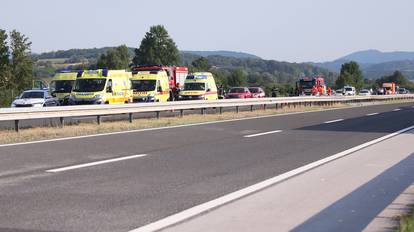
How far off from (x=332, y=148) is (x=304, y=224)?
26.0 feet

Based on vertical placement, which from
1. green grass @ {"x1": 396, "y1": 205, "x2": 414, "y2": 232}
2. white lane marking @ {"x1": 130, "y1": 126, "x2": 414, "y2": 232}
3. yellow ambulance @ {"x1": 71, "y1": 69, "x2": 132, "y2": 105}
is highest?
yellow ambulance @ {"x1": 71, "y1": 69, "x2": 132, "y2": 105}

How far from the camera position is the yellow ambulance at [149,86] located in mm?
34250

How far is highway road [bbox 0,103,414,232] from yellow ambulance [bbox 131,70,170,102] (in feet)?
55.0

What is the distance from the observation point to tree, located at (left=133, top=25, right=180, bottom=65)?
113 metres

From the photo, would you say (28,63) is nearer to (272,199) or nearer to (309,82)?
(309,82)

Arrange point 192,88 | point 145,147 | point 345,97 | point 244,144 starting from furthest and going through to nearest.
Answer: point 345,97
point 192,88
point 244,144
point 145,147

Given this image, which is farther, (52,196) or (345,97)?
(345,97)

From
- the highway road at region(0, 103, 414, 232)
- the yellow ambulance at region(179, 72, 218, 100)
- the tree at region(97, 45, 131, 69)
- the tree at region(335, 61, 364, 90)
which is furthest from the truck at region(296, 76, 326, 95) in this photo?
the tree at region(335, 61, 364, 90)

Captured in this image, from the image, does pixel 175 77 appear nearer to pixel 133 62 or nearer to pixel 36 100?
pixel 36 100

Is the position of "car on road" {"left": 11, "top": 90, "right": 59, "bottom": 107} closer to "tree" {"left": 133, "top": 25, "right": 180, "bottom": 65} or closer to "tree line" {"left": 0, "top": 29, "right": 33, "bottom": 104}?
"tree line" {"left": 0, "top": 29, "right": 33, "bottom": 104}

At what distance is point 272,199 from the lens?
7898 mm

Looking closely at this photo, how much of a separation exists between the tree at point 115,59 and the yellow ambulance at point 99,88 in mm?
59556

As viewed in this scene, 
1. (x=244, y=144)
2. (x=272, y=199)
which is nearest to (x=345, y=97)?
(x=244, y=144)

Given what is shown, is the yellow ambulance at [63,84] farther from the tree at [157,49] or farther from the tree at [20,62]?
the tree at [157,49]
